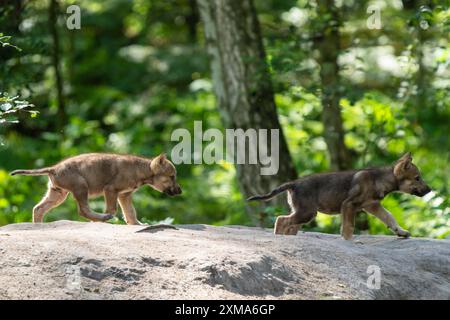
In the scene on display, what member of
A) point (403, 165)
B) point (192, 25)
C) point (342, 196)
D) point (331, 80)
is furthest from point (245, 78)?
point (192, 25)

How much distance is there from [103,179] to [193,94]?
527 inches

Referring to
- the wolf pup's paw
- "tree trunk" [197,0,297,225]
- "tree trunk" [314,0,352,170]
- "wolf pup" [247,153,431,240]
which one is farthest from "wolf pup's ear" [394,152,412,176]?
"tree trunk" [314,0,352,170]

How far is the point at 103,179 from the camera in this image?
9922 millimetres

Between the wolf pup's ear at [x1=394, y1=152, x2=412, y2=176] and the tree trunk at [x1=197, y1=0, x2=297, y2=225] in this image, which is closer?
the wolf pup's ear at [x1=394, y1=152, x2=412, y2=176]

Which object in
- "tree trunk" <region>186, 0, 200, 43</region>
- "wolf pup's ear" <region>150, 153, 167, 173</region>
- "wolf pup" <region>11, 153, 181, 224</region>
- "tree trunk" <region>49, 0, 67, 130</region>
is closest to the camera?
"wolf pup" <region>11, 153, 181, 224</region>

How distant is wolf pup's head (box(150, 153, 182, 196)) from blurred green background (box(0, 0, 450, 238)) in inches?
19.0

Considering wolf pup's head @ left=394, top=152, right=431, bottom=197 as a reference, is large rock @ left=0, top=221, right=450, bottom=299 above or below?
below

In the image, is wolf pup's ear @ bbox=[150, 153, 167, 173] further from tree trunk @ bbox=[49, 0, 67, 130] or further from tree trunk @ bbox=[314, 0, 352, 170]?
tree trunk @ bbox=[49, 0, 67, 130]

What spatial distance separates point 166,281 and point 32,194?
10.1m

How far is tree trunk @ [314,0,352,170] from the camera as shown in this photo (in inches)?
536

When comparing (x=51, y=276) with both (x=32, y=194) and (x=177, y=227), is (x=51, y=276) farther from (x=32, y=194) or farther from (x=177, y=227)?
(x=32, y=194)

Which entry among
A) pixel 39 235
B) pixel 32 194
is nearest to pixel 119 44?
pixel 32 194

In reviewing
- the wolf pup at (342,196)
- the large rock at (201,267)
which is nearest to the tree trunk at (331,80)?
the wolf pup at (342,196)

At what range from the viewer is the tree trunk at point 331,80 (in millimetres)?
13617
